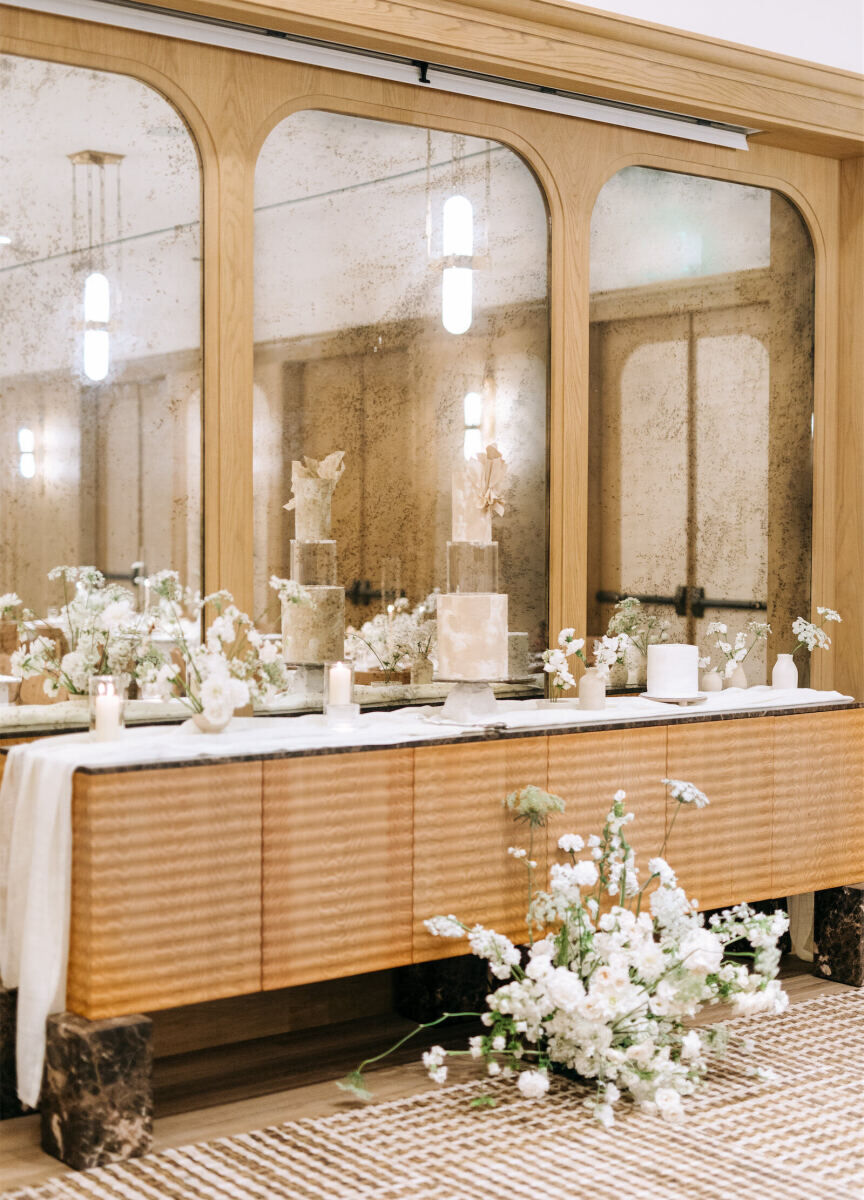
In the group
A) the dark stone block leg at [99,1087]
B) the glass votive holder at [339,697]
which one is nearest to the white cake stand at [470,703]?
the glass votive holder at [339,697]

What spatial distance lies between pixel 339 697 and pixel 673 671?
1.01 metres

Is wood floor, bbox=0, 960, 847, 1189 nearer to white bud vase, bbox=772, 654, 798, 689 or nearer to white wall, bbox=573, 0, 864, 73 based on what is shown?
white bud vase, bbox=772, 654, 798, 689

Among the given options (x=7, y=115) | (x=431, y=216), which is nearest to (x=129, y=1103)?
(x=7, y=115)

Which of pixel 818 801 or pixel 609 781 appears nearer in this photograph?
pixel 609 781

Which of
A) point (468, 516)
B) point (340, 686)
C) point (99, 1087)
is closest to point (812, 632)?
point (468, 516)

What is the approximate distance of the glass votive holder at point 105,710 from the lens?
2.89 metres

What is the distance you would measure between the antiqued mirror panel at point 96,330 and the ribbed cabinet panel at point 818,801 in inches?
62.0

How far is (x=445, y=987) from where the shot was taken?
359cm

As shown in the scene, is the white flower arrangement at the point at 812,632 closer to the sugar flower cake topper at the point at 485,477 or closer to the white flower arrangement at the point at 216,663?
the sugar flower cake topper at the point at 485,477

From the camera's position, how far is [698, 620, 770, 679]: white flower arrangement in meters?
4.12

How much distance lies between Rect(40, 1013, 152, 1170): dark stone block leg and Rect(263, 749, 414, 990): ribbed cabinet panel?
1.06 ft

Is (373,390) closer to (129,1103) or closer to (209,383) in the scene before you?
(209,383)

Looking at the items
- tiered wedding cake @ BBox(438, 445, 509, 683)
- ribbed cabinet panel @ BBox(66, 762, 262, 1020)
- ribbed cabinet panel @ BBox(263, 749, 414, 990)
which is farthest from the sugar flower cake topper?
ribbed cabinet panel @ BBox(66, 762, 262, 1020)

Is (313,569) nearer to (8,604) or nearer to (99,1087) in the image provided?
(8,604)
